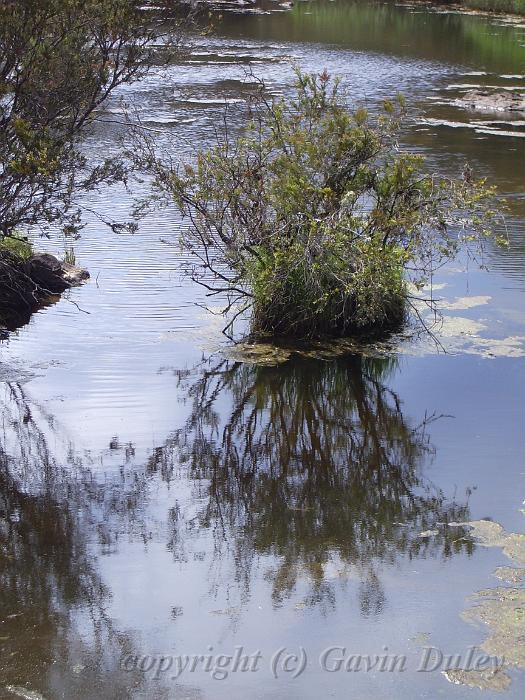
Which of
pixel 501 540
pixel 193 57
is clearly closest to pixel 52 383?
pixel 501 540

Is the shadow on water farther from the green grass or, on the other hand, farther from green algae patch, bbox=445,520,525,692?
the green grass

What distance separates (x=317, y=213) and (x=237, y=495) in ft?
10.9

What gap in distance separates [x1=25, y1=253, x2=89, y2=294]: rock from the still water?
228 millimetres

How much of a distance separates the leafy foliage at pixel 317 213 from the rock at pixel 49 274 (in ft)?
5.78

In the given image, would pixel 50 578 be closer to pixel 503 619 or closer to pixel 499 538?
pixel 503 619

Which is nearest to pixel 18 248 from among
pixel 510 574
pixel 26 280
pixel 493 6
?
pixel 26 280

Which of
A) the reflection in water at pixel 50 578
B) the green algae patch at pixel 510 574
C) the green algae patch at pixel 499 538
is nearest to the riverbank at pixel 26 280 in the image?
the reflection in water at pixel 50 578

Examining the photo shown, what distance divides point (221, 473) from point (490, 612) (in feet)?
7.51

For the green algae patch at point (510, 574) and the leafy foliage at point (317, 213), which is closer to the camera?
the green algae patch at point (510, 574)

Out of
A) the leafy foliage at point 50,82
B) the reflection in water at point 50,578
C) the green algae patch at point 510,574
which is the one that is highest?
the leafy foliage at point 50,82

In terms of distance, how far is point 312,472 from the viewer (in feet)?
22.6

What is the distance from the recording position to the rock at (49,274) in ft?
33.9

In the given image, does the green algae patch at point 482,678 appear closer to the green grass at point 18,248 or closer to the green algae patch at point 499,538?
the green algae patch at point 499,538

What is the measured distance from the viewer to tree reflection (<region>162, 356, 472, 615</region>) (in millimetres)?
5762
